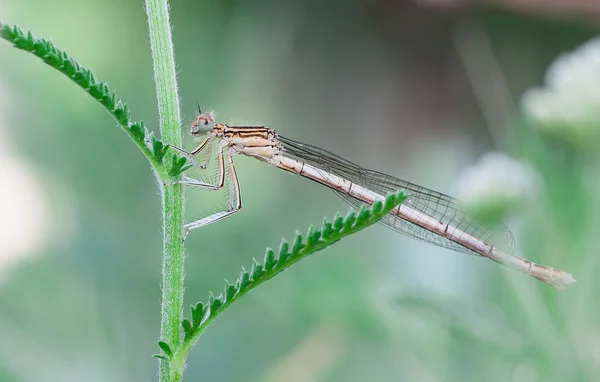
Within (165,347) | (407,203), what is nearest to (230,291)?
(165,347)

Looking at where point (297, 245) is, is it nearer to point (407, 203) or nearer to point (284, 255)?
point (284, 255)

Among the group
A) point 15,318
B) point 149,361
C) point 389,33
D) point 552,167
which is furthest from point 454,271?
point 389,33

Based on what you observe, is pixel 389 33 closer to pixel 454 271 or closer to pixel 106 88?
pixel 454 271

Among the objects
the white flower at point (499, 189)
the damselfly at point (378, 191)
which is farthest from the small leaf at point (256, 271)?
the white flower at point (499, 189)

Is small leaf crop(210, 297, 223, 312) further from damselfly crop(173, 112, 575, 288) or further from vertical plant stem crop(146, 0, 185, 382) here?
damselfly crop(173, 112, 575, 288)

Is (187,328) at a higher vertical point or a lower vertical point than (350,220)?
lower

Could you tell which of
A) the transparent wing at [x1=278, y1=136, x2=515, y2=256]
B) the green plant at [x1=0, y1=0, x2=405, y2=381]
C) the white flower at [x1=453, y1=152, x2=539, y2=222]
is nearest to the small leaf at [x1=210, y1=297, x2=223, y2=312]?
the green plant at [x1=0, y1=0, x2=405, y2=381]

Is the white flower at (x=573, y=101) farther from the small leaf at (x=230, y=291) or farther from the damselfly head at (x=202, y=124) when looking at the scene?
the small leaf at (x=230, y=291)
